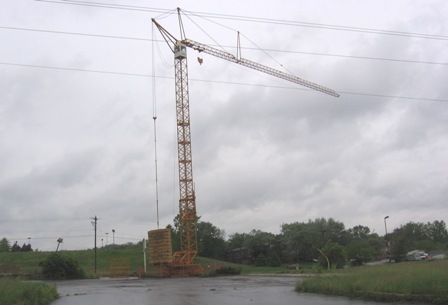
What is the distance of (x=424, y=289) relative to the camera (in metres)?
15.2

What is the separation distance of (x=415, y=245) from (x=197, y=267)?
74.0 meters

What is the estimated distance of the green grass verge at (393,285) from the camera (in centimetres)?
1487

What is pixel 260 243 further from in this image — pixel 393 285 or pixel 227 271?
pixel 393 285

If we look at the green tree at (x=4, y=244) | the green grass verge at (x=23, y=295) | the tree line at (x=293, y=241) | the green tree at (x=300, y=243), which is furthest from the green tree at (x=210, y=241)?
the green grass verge at (x=23, y=295)

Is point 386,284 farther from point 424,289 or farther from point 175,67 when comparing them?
point 175,67

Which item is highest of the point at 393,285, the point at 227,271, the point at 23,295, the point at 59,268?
the point at 23,295

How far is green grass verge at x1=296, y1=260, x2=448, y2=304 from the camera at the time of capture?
48.8ft

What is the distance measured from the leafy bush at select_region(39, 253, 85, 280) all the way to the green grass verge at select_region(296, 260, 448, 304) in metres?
50.3

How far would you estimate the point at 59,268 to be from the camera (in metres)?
62.6

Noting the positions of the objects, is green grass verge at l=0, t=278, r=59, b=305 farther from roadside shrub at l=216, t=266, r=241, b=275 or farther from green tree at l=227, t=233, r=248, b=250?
green tree at l=227, t=233, r=248, b=250

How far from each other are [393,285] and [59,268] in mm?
55481

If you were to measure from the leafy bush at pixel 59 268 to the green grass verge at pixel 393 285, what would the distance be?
165 ft

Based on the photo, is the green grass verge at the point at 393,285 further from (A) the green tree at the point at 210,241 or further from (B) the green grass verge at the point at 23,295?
(A) the green tree at the point at 210,241

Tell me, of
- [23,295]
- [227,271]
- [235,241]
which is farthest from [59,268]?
[235,241]
